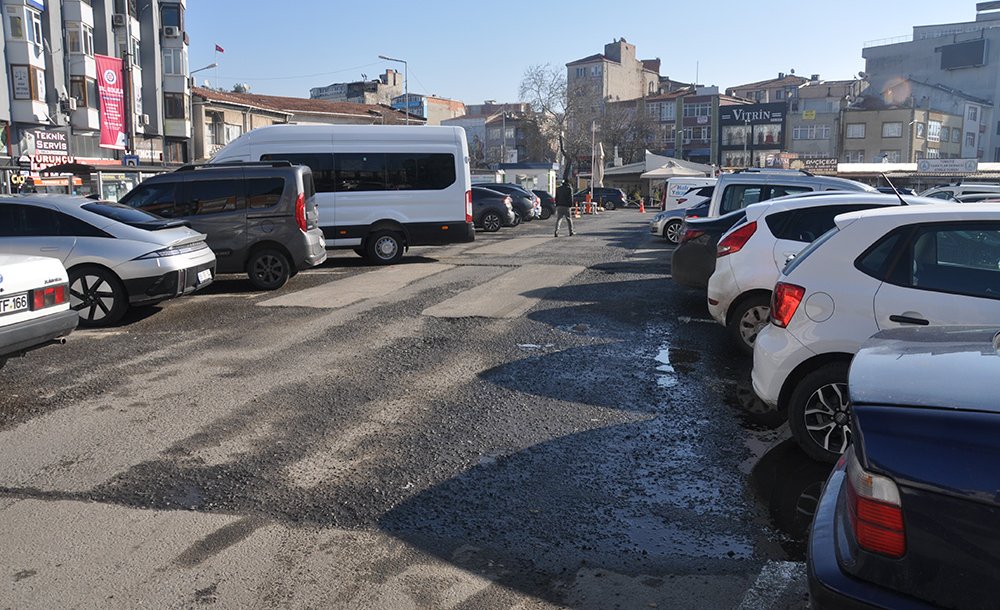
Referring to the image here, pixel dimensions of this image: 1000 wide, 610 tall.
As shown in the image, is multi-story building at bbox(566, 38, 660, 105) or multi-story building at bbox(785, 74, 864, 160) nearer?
multi-story building at bbox(785, 74, 864, 160)

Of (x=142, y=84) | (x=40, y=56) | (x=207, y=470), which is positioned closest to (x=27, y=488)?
(x=207, y=470)

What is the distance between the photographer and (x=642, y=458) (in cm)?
539

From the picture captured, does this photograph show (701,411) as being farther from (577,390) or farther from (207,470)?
(207,470)

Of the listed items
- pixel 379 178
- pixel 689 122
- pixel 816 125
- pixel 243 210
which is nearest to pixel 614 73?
pixel 689 122

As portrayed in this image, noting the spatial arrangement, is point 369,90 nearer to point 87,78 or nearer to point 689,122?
point 689,122

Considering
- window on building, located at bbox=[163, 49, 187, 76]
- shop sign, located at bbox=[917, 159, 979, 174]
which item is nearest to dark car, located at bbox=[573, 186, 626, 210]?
window on building, located at bbox=[163, 49, 187, 76]

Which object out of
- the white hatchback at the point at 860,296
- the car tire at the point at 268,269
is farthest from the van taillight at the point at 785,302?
the car tire at the point at 268,269

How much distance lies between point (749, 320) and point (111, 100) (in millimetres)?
34972

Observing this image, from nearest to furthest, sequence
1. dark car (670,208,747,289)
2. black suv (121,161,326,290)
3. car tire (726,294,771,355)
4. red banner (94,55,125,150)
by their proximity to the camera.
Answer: car tire (726,294,771,355) < dark car (670,208,747,289) < black suv (121,161,326,290) < red banner (94,55,125,150)

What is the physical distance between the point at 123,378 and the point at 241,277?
7241 mm

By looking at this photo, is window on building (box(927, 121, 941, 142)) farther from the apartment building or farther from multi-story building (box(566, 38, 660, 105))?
the apartment building

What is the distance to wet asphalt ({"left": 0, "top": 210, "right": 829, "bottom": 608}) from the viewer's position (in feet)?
13.2

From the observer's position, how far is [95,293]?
31.7 feet

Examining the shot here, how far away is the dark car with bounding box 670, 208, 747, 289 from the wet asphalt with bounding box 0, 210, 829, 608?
1.97 feet
